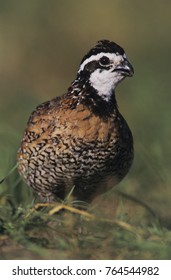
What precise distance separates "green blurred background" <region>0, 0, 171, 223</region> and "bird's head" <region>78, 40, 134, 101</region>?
338cm

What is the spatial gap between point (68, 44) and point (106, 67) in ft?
23.1

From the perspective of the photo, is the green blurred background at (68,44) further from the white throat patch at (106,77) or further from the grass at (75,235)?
the grass at (75,235)

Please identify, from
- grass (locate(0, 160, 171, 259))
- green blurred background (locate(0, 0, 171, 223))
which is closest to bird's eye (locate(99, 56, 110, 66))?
grass (locate(0, 160, 171, 259))

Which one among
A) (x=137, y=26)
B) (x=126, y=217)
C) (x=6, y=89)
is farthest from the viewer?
(x=137, y=26)

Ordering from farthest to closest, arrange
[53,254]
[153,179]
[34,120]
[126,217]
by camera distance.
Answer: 1. [153,179]
2. [34,120]
3. [126,217]
4. [53,254]

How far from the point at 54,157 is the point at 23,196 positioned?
92 cm

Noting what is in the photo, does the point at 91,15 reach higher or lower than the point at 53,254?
higher

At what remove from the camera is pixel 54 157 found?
6562 millimetres

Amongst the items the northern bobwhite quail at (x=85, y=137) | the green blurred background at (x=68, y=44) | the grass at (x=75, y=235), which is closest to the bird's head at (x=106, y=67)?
the northern bobwhite quail at (x=85, y=137)

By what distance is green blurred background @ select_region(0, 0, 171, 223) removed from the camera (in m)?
10.9

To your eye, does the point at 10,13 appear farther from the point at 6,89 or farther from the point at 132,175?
the point at 132,175

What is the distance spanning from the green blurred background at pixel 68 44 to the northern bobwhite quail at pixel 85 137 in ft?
10.9

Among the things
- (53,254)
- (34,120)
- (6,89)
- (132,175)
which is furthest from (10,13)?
(53,254)

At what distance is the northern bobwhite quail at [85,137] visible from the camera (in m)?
6.55
